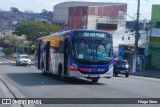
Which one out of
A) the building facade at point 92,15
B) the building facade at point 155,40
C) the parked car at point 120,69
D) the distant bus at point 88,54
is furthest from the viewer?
the building facade at point 92,15

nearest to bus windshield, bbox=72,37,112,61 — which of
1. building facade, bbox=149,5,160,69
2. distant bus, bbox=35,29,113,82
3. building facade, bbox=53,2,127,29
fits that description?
distant bus, bbox=35,29,113,82

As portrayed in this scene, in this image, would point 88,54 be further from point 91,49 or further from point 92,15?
point 92,15

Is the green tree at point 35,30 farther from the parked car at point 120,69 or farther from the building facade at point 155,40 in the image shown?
the parked car at point 120,69

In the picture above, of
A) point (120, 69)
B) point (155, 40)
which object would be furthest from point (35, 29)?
point (120, 69)

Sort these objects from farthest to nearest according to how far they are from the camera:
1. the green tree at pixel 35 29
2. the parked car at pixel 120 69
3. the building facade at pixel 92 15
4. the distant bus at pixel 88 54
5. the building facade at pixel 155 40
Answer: the green tree at pixel 35 29 → the building facade at pixel 92 15 → the building facade at pixel 155 40 → the parked car at pixel 120 69 → the distant bus at pixel 88 54

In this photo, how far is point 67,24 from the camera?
367ft

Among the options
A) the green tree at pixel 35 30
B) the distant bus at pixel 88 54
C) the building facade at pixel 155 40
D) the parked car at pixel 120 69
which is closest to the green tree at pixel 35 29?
the green tree at pixel 35 30

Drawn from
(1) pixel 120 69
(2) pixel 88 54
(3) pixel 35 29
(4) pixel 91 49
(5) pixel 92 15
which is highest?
(5) pixel 92 15

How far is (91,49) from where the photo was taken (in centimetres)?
2595

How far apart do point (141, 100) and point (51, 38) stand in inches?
625

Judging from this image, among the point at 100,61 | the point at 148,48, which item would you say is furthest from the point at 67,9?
the point at 100,61

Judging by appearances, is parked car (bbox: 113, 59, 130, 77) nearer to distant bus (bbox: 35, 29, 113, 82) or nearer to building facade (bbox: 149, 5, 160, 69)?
distant bus (bbox: 35, 29, 113, 82)

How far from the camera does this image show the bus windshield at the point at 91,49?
2586cm

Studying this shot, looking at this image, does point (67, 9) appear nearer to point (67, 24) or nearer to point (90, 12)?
point (67, 24)
